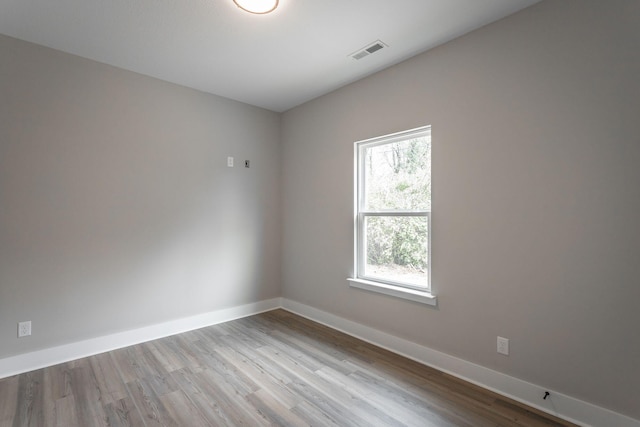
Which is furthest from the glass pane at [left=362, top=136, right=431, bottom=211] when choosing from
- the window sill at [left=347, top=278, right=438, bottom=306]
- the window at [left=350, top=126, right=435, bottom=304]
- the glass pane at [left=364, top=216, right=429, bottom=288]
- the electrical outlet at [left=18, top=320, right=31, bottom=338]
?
the electrical outlet at [left=18, top=320, right=31, bottom=338]

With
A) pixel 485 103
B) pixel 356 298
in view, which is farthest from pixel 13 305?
pixel 485 103

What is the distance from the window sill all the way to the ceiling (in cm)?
212

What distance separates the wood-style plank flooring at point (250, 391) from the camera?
1.97m

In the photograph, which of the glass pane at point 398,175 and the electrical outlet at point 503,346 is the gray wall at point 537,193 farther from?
the glass pane at point 398,175

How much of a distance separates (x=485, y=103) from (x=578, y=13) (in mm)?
689

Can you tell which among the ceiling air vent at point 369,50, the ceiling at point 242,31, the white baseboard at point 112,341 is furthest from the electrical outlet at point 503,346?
the white baseboard at point 112,341

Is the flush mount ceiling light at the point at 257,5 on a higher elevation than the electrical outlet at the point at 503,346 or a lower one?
higher

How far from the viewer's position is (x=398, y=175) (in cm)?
304

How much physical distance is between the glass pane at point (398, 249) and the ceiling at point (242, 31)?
152 cm

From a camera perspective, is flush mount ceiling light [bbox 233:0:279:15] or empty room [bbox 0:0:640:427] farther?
flush mount ceiling light [bbox 233:0:279:15]

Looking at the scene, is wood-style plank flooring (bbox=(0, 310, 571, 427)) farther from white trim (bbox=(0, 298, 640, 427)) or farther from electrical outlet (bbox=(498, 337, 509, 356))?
electrical outlet (bbox=(498, 337, 509, 356))

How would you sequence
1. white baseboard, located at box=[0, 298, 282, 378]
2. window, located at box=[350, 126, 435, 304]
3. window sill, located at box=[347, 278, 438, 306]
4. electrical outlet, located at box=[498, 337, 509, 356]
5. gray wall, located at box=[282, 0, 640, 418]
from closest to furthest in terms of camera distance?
gray wall, located at box=[282, 0, 640, 418] → electrical outlet, located at box=[498, 337, 509, 356] → white baseboard, located at box=[0, 298, 282, 378] → window sill, located at box=[347, 278, 438, 306] → window, located at box=[350, 126, 435, 304]

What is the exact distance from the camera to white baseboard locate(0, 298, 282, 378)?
100 inches

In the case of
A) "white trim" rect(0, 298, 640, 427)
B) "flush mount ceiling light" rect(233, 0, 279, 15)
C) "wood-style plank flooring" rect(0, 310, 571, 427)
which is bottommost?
"wood-style plank flooring" rect(0, 310, 571, 427)
